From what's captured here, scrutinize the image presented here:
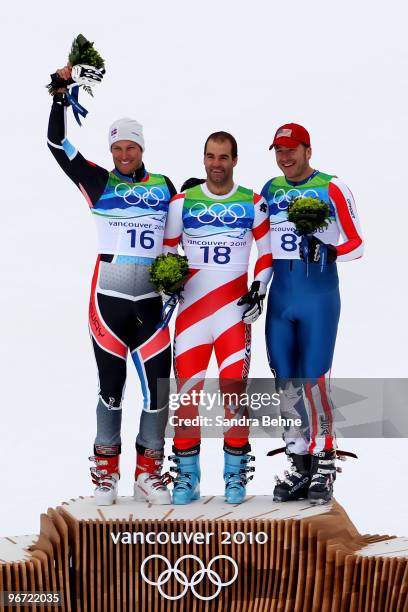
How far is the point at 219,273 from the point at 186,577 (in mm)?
1920

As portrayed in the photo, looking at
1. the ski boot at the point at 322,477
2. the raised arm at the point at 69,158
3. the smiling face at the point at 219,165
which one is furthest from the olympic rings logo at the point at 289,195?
the ski boot at the point at 322,477

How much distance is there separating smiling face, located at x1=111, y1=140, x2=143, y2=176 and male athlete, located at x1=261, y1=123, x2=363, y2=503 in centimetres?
87

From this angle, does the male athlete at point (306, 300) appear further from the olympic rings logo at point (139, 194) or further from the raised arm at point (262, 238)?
the olympic rings logo at point (139, 194)

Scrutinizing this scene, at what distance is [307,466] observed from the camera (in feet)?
30.2

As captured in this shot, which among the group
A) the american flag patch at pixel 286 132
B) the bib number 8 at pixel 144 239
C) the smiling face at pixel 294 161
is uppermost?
the american flag patch at pixel 286 132

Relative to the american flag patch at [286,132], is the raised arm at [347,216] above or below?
below

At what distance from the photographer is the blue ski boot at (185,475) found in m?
9.04

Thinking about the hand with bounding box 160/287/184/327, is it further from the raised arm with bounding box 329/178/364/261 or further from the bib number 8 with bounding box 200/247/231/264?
the raised arm with bounding box 329/178/364/261

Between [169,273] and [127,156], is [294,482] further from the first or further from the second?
[127,156]

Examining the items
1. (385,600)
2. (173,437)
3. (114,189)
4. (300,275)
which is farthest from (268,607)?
(114,189)

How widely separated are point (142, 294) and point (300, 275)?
3.31 feet

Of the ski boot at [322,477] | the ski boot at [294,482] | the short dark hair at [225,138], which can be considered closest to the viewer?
the short dark hair at [225,138]

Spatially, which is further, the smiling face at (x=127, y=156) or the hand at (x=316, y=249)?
the smiling face at (x=127, y=156)

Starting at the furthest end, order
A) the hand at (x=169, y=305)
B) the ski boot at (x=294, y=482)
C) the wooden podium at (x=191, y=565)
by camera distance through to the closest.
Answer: the ski boot at (x=294, y=482)
the hand at (x=169, y=305)
the wooden podium at (x=191, y=565)
